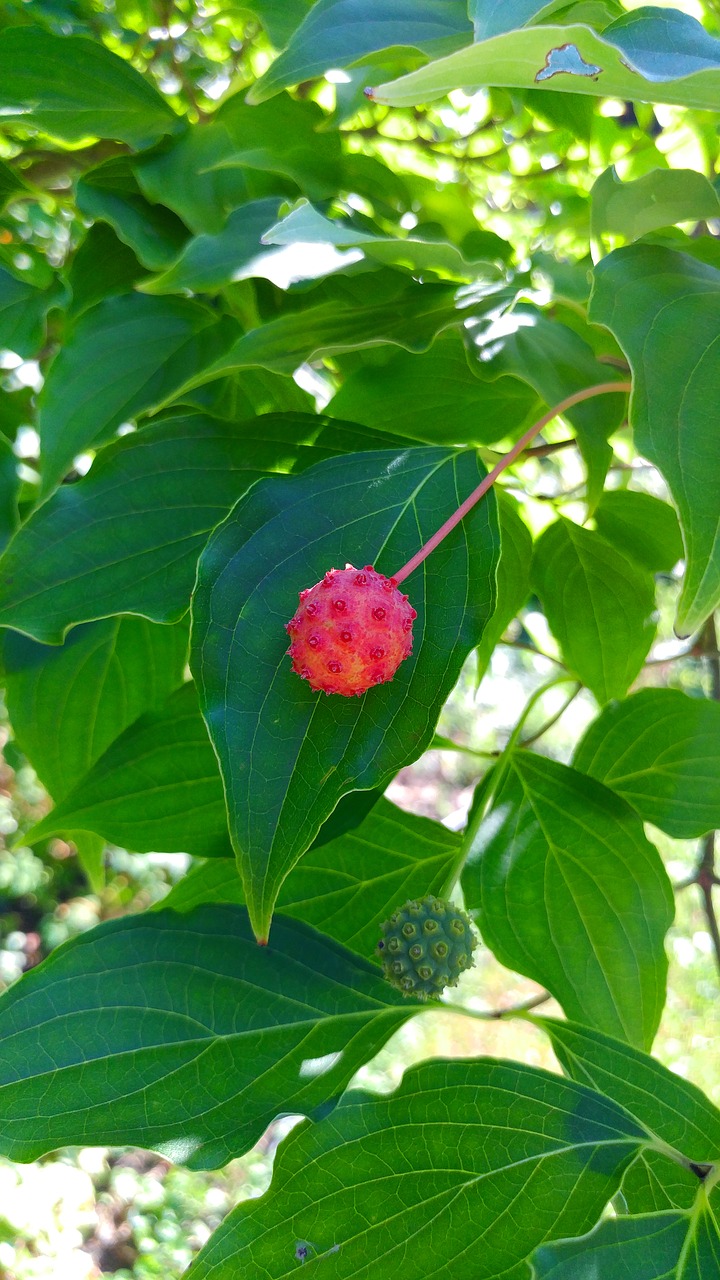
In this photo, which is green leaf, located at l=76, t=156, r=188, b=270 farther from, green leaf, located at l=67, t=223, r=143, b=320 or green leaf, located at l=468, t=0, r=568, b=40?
green leaf, located at l=468, t=0, r=568, b=40

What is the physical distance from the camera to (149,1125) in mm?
425

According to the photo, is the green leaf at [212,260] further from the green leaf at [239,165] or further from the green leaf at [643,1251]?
the green leaf at [643,1251]

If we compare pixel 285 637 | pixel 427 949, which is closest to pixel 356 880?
pixel 427 949

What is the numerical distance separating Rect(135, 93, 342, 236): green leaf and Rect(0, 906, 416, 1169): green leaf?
38 cm

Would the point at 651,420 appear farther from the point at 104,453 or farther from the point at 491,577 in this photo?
the point at 104,453

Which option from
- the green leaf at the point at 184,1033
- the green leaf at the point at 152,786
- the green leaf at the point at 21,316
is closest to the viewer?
the green leaf at the point at 184,1033

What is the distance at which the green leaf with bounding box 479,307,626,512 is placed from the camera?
47 centimetres

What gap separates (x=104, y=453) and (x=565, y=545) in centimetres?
28

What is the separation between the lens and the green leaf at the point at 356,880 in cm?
54

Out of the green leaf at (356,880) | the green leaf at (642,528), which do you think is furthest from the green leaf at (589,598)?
the green leaf at (356,880)

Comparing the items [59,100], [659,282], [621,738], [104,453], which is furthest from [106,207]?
[621,738]

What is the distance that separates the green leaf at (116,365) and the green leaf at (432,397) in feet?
0.29

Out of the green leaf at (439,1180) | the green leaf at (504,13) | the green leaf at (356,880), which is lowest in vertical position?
the green leaf at (439,1180)

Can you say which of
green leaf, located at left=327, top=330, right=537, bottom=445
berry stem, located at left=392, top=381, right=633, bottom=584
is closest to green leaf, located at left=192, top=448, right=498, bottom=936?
berry stem, located at left=392, top=381, right=633, bottom=584
